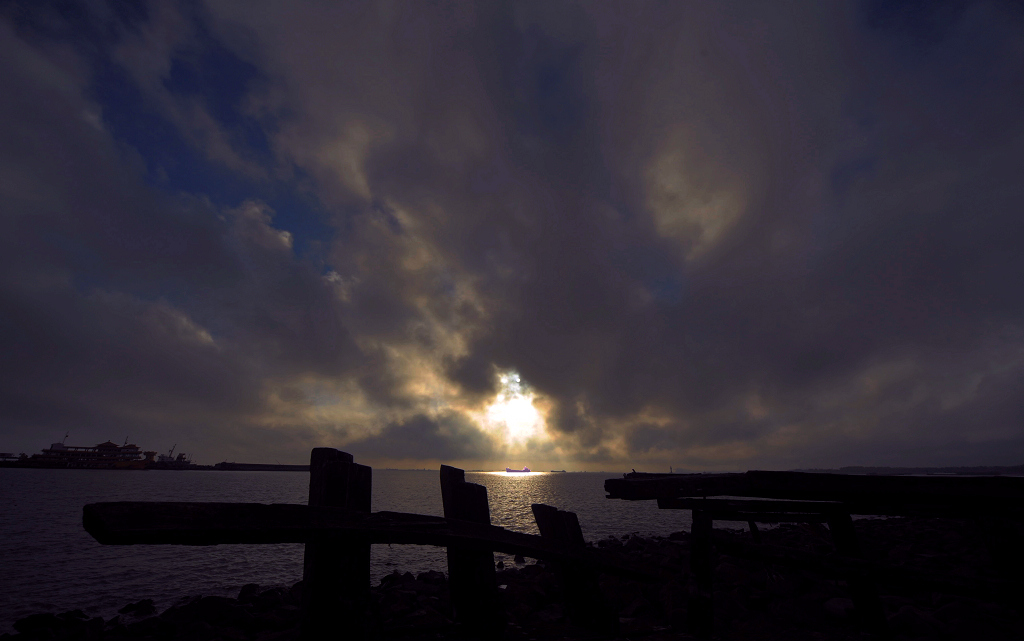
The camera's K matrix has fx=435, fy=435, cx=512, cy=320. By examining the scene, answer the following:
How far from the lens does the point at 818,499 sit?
14.4 ft

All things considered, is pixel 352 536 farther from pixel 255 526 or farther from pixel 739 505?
pixel 739 505

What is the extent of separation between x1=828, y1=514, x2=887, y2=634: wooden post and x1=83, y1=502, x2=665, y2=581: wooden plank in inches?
238

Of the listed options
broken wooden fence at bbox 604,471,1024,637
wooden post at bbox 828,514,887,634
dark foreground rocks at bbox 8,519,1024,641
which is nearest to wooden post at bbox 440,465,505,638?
dark foreground rocks at bbox 8,519,1024,641

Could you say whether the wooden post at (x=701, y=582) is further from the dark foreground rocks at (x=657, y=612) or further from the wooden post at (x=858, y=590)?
the wooden post at (x=858, y=590)

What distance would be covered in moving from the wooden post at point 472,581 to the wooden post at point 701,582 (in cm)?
Answer: 207

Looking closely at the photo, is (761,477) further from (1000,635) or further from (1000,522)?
(1000,635)

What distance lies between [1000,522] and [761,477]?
2.25 metres

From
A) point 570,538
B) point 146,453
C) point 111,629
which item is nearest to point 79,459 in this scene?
point 146,453

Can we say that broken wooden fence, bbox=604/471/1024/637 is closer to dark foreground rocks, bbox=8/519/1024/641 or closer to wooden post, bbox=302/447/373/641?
dark foreground rocks, bbox=8/519/1024/641

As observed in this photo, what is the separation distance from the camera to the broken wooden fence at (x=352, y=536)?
250 cm

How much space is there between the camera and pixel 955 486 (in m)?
3.76

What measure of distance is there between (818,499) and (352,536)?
444 cm

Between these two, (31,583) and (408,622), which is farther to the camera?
(31,583)

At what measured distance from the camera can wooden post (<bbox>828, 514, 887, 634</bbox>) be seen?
720 centimetres
